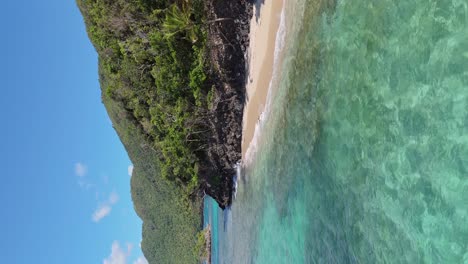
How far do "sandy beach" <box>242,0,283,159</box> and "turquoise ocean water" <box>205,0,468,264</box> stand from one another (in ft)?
1.98

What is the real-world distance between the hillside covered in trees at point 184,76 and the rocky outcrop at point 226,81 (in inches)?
1.1

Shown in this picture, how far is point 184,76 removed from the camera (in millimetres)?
15297

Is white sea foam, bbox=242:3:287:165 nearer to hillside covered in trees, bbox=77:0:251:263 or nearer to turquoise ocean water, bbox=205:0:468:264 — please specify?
turquoise ocean water, bbox=205:0:468:264

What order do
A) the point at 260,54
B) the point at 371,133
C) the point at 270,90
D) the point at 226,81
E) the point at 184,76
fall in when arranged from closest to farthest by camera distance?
1. the point at 371,133
2. the point at 270,90
3. the point at 260,54
4. the point at 226,81
5. the point at 184,76

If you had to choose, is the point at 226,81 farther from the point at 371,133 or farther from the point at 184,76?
the point at 371,133

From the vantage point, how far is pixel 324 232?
9.76 meters

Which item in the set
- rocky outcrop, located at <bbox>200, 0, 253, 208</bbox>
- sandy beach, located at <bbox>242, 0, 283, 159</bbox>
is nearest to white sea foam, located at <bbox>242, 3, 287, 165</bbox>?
sandy beach, located at <bbox>242, 0, 283, 159</bbox>

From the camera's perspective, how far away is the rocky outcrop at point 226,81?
13641 millimetres

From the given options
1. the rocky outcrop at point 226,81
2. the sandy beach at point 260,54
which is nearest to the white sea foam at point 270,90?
the sandy beach at point 260,54

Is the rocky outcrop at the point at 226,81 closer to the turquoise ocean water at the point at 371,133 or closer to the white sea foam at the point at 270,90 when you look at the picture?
the white sea foam at the point at 270,90

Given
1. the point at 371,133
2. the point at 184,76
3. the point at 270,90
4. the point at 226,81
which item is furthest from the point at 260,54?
the point at 371,133

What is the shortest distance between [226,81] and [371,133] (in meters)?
7.73

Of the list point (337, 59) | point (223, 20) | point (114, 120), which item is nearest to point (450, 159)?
point (337, 59)

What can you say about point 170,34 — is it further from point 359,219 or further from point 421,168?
point 421,168
